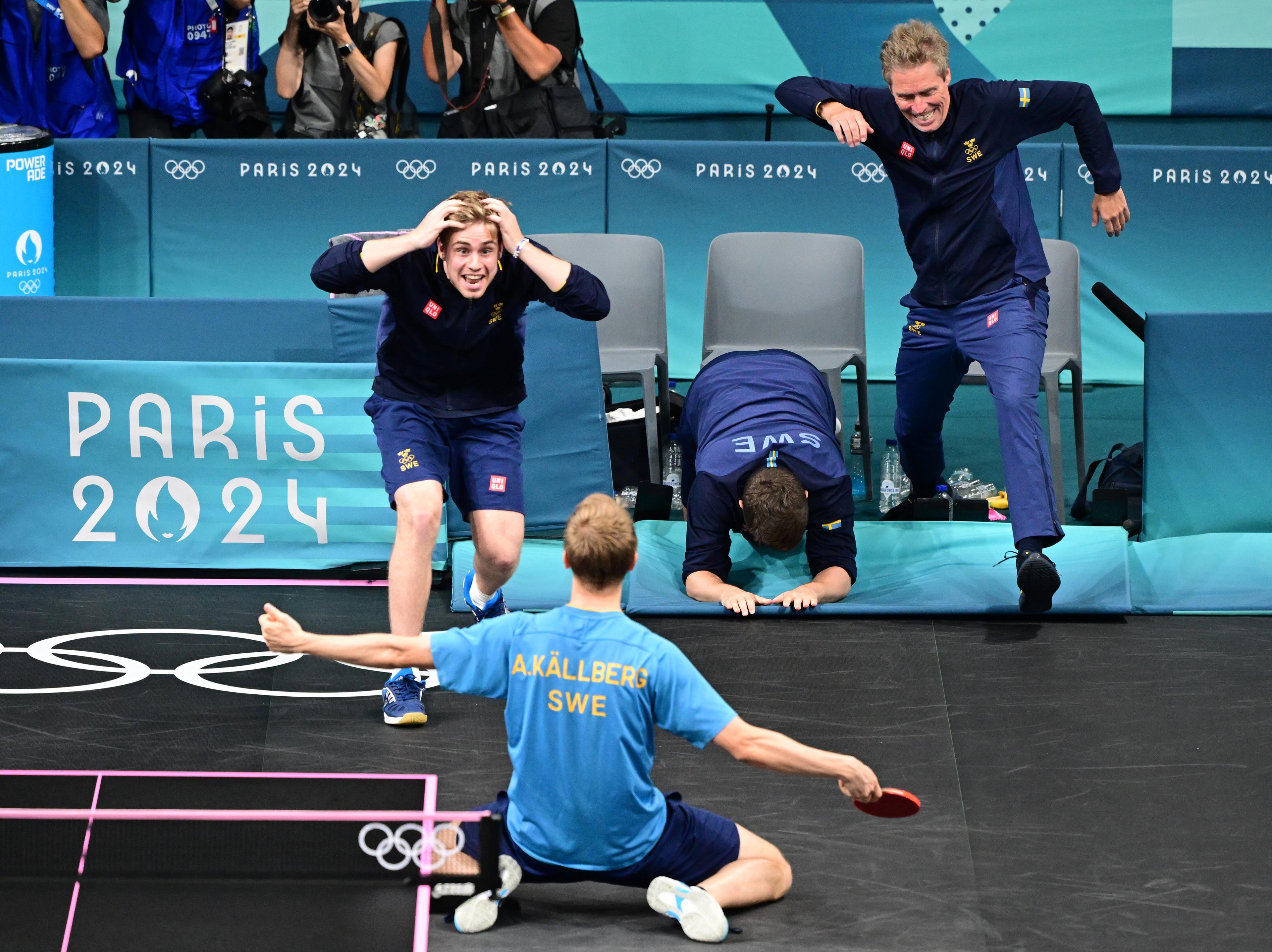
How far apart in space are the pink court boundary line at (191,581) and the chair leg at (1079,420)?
11.4 ft

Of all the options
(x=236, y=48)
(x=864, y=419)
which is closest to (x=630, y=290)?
(x=864, y=419)

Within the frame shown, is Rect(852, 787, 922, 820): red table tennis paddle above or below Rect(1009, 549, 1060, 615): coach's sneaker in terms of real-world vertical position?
below

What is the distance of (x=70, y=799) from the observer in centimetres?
438

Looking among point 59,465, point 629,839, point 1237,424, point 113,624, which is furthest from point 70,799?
point 1237,424

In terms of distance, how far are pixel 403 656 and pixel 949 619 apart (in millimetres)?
3285

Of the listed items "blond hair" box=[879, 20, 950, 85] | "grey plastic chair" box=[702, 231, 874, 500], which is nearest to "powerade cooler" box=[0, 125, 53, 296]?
"grey plastic chair" box=[702, 231, 874, 500]

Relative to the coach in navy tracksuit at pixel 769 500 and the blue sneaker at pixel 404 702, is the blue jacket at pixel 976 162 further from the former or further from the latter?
the blue sneaker at pixel 404 702

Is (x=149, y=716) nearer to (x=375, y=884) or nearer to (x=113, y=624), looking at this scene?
(x=113, y=624)

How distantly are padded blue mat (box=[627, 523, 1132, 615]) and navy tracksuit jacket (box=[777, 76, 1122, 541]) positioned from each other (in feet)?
1.51

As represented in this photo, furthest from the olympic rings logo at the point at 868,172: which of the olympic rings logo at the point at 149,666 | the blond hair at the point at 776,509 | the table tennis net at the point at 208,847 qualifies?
the table tennis net at the point at 208,847

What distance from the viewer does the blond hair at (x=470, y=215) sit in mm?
5348

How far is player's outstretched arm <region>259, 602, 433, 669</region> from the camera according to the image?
3.64 m

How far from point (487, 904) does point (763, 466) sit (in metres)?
2.85

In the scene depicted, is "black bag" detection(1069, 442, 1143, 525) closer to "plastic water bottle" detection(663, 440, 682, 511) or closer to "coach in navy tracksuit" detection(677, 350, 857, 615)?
"coach in navy tracksuit" detection(677, 350, 857, 615)
